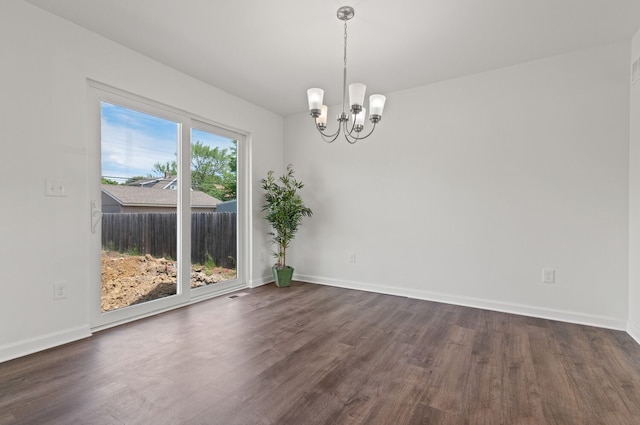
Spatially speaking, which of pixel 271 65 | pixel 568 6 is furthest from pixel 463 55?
pixel 271 65

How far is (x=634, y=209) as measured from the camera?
8.61ft

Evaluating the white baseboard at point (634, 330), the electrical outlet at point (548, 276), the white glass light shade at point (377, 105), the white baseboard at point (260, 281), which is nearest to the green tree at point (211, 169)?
the white baseboard at point (260, 281)

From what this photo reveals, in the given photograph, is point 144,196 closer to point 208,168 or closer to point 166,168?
point 166,168

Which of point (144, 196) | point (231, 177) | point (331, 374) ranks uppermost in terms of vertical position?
point (231, 177)

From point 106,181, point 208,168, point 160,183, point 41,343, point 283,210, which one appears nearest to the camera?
point 41,343

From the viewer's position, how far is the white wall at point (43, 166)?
218 cm

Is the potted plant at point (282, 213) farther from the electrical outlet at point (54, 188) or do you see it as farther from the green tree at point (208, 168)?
the electrical outlet at point (54, 188)

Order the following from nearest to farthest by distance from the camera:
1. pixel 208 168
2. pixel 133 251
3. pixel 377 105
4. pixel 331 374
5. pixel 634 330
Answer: pixel 331 374 → pixel 377 105 → pixel 634 330 → pixel 133 251 → pixel 208 168

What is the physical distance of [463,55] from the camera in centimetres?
298

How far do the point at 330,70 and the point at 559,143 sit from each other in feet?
8.16

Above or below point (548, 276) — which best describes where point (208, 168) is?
above

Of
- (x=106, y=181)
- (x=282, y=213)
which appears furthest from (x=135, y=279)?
(x=282, y=213)

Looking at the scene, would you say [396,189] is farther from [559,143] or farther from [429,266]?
[559,143]

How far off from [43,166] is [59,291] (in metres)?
1.01
